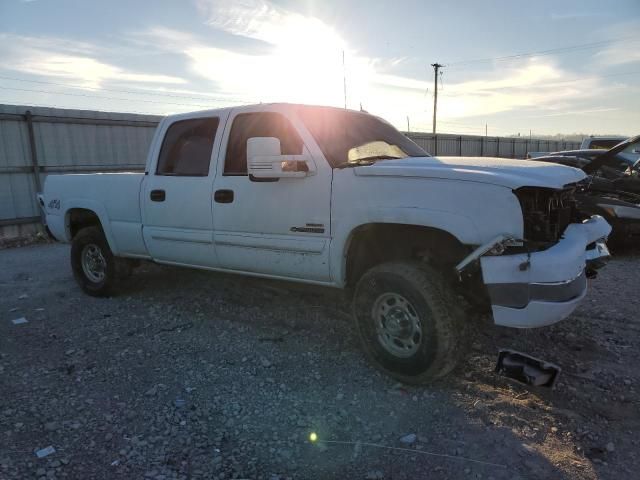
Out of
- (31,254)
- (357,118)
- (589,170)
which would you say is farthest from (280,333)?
(31,254)

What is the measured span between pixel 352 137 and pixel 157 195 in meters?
2.09

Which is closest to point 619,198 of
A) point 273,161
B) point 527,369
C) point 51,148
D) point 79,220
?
point 527,369

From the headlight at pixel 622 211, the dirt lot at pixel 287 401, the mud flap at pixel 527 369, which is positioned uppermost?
the headlight at pixel 622 211

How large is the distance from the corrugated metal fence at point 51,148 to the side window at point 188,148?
24.4ft

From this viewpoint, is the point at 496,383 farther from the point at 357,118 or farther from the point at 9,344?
the point at 9,344

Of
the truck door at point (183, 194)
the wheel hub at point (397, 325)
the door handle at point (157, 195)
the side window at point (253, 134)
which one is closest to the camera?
the wheel hub at point (397, 325)

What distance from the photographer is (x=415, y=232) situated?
353 cm

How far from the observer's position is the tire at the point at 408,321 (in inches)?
126

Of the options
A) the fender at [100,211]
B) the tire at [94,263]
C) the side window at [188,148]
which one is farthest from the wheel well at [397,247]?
the tire at [94,263]

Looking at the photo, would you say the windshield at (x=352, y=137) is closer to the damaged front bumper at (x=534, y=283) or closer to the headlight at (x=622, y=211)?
the damaged front bumper at (x=534, y=283)

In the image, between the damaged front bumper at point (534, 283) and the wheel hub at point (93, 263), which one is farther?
the wheel hub at point (93, 263)

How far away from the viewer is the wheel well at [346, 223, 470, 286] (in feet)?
11.4

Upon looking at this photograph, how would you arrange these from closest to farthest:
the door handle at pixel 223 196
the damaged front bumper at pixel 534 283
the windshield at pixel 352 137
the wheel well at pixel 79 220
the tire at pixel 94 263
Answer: the damaged front bumper at pixel 534 283 → the windshield at pixel 352 137 → the door handle at pixel 223 196 → the tire at pixel 94 263 → the wheel well at pixel 79 220

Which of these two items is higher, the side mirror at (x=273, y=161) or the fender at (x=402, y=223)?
the side mirror at (x=273, y=161)
